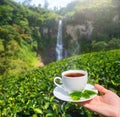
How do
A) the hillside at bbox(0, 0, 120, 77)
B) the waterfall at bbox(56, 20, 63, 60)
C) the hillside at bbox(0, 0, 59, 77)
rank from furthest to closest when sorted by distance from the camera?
the waterfall at bbox(56, 20, 63, 60), the hillside at bbox(0, 0, 120, 77), the hillside at bbox(0, 0, 59, 77)

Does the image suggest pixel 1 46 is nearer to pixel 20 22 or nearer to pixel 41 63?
pixel 41 63

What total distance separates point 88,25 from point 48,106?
23377 millimetres

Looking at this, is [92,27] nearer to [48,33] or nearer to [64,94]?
[48,33]

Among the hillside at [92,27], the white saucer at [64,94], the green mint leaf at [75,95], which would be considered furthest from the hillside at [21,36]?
the green mint leaf at [75,95]

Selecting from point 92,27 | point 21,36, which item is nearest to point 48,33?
point 21,36

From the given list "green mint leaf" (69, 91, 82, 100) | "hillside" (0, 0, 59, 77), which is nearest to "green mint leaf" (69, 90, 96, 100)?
"green mint leaf" (69, 91, 82, 100)

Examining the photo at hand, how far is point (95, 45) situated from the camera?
19672mm

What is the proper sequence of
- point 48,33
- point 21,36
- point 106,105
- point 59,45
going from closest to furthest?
point 106,105 < point 21,36 < point 59,45 < point 48,33

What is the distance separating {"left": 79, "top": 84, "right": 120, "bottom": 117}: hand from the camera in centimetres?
135

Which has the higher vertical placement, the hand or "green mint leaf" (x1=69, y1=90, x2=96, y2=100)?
"green mint leaf" (x1=69, y1=90, x2=96, y2=100)

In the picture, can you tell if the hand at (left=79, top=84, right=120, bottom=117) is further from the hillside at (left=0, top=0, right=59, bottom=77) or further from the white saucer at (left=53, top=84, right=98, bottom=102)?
the hillside at (left=0, top=0, right=59, bottom=77)

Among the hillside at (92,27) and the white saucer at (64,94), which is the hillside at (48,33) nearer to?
the hillside at (92,27)

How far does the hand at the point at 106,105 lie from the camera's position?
1350 mm

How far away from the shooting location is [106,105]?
1.40m
